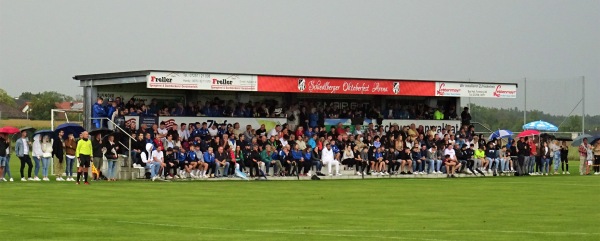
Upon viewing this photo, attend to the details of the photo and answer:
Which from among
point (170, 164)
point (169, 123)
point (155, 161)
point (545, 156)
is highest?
point (169, 123)

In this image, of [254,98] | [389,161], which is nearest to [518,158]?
[389,161]

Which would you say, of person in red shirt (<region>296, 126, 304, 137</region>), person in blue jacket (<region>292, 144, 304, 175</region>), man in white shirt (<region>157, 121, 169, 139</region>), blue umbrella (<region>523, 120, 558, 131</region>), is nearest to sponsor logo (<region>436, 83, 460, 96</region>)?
person in red shirt (<region>296, 126, 304, 137</region>)

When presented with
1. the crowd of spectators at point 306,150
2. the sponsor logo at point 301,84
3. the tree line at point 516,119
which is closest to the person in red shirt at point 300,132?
the crowd of spectators at point 306,150

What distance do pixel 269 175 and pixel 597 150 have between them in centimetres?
1602

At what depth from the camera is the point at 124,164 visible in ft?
121

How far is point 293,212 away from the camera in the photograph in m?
21.7

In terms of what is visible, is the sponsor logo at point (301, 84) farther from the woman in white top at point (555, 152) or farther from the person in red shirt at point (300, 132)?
the woman in white top at point (555, 152)

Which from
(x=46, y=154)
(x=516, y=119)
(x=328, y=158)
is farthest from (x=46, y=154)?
(x=516, y=119)

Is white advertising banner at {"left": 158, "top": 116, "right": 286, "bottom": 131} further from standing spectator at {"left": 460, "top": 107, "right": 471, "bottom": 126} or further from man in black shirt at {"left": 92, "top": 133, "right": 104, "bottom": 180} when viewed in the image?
standing spectator at {"left": 460, "top": 107, "right": 471, "bottom": 126}

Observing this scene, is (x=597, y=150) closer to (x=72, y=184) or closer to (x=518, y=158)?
(x=518, y=158)

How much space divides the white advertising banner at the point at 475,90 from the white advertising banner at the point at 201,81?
32.1 ft

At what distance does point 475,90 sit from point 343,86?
733 centimetres

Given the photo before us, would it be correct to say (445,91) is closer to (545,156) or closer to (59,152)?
(545,156)

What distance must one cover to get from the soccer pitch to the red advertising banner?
31.2 feet
